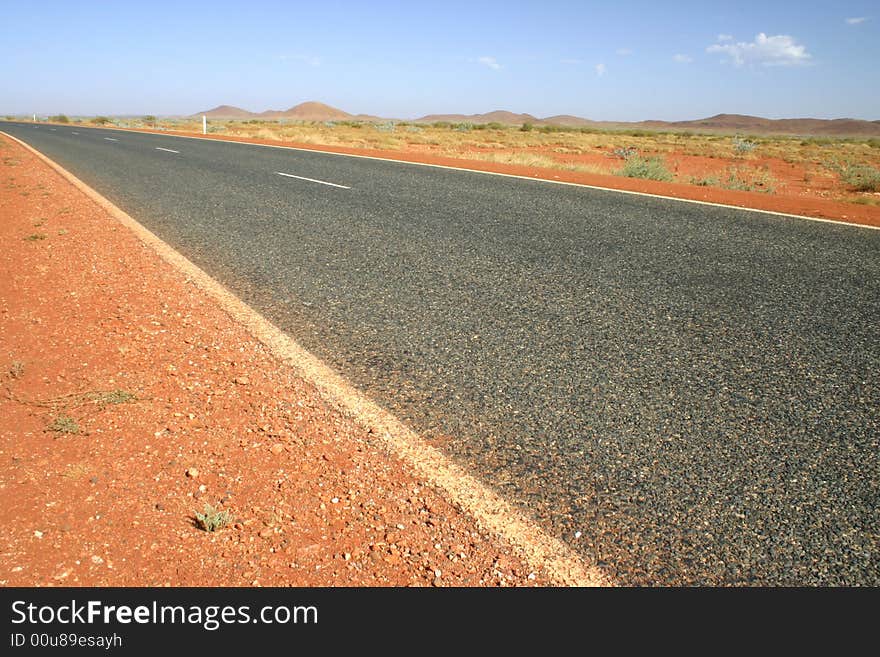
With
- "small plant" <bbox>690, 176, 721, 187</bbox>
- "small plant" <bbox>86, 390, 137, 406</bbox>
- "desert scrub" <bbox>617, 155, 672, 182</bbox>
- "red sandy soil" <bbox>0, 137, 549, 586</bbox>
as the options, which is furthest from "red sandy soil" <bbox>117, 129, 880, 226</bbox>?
"small plant" <bbox>86, 390, 137, 406</bbox>

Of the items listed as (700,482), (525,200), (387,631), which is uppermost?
(525,200)

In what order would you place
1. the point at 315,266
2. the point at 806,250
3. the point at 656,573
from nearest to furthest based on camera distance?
the point at 656,573 → the point at 315,266 → the point at 806,250

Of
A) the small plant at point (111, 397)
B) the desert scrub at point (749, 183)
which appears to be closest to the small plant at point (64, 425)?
the small plant at point (111, 397)

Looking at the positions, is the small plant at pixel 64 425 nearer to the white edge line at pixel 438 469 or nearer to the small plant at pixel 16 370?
the small plant at pixel 16 370

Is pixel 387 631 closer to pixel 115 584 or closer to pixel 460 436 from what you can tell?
pixel 115 584

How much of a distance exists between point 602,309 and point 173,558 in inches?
125

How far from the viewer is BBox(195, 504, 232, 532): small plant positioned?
2057mm

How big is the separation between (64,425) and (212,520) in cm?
109

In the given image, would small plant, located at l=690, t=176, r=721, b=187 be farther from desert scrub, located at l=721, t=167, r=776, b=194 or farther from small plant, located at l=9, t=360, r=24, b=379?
small plant, located at l=9, t=360, r=24, b=379

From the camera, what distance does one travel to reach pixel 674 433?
2682 millimetres

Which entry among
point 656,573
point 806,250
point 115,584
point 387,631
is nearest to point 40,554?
point 115,584

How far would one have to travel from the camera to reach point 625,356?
3.49m

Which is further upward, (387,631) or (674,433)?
(674,433)

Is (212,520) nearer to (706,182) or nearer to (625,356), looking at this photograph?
(625,356)
